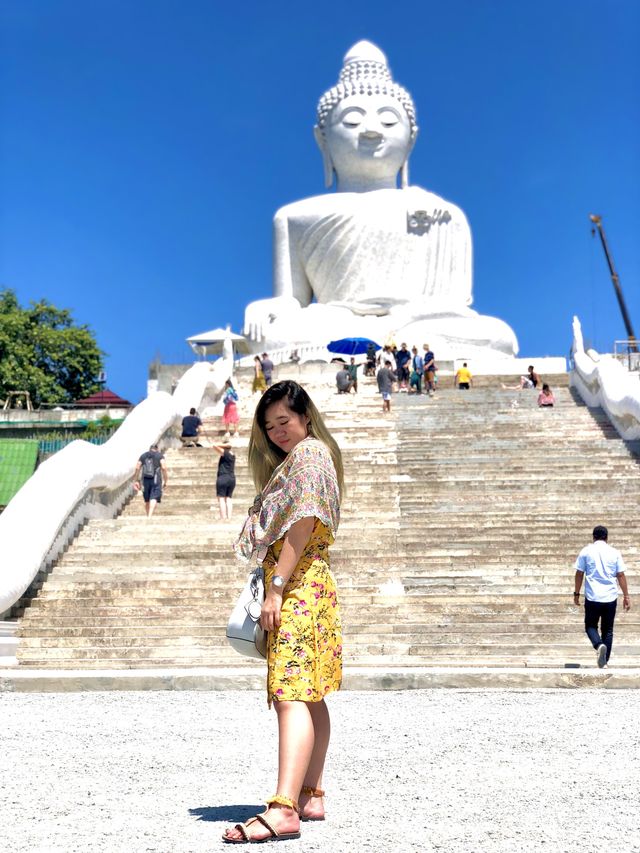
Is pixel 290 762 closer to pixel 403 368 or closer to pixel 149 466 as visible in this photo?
pixel 149 466

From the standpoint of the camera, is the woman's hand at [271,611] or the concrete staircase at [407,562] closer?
the woman's hand at [271,611]

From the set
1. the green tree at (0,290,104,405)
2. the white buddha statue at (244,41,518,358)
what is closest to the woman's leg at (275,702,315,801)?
the white buddha statue at (244,41,518,358)

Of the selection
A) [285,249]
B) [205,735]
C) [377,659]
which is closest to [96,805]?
[205,735]

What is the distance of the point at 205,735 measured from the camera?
A: 17.3 feet

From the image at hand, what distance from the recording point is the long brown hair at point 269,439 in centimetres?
396

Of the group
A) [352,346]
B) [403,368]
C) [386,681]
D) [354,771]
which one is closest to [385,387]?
[403,368]

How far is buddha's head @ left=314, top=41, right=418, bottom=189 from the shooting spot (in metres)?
28.4

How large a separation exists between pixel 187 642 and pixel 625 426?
790 centimetres

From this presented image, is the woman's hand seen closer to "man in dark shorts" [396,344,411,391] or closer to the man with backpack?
the man with backpack

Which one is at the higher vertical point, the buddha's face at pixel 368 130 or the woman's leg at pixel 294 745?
the buddha's face at pixel 368 130

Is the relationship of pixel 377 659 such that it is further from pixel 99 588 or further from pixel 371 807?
pixel 371 807

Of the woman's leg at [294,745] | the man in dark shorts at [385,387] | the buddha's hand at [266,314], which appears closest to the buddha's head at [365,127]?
the buddha's hand at [266,314]

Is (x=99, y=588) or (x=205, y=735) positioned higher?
(x=99, y=588)

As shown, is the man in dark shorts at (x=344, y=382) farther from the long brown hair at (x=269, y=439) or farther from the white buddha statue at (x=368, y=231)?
the long brown hair at (x=269, y=439)
